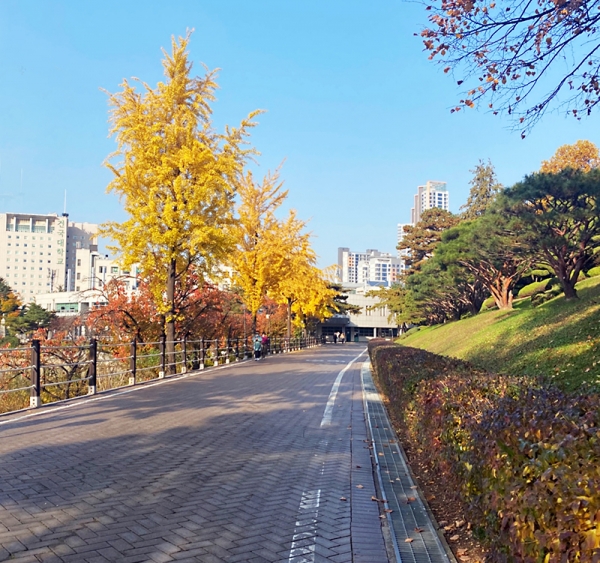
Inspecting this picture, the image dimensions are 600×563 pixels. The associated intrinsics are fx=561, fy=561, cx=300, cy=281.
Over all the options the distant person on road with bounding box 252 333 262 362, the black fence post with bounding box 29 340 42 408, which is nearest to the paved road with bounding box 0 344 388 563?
the black fence post with bounding box 29 340 42 408

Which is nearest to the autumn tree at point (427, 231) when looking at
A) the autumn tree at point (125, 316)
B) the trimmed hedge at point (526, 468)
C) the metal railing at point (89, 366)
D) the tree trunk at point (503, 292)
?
the tree trunk at point (503, 292)

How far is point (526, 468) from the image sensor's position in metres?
2.88

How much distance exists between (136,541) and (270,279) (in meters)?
28.5

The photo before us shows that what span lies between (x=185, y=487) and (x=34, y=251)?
142152mm

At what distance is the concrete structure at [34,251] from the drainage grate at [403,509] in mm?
135066

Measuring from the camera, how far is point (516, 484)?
2.86 m

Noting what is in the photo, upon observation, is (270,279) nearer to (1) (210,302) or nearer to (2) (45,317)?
(1) (210,302)

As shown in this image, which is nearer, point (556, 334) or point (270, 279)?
point (556, 334)

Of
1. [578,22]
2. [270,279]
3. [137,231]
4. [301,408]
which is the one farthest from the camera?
[270,279]

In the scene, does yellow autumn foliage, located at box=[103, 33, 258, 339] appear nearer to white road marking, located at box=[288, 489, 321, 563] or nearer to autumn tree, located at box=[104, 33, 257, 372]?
autumn tree, located at box=[104, 33, 257, 372]

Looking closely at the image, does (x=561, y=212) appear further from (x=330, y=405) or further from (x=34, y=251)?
(x=34, y=251)

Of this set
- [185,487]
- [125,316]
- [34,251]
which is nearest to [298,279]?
[125,316]

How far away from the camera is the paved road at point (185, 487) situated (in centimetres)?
420

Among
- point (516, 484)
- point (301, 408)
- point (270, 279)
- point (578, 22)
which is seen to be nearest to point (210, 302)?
point (270, 279)
